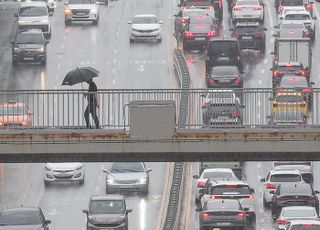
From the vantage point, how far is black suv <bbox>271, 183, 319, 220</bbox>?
77.1 m

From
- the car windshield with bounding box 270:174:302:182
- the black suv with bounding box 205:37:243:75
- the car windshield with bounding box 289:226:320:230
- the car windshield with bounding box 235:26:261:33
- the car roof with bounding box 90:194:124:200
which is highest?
the car windshield with bounding box 235:26:261:33

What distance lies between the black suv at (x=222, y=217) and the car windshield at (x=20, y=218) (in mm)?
5940

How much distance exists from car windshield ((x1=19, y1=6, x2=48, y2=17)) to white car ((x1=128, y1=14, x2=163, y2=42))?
581 centimetres

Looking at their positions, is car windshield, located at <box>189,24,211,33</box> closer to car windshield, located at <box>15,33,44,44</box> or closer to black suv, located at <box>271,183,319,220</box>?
car windshield, located at <box>15,33,44,44</box>

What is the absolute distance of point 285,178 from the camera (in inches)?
3191

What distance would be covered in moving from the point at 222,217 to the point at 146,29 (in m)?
40.2

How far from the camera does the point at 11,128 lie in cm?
5909

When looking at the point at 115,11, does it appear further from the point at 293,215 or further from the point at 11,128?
the point at 11,128

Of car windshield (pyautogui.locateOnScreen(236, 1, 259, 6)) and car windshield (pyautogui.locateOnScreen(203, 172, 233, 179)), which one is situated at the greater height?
car windshield (pyautogui.locateOnScreen(236, 1, 259, 6))

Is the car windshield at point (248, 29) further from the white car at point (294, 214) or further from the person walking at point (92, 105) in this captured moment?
the person walking at point (92, 105)

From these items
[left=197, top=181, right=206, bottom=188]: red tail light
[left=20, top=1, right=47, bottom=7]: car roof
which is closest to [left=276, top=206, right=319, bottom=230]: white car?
[left=197, top=181, right=206, bottom=188]: red tail light

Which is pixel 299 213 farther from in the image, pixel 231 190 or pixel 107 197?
pixel 107 197

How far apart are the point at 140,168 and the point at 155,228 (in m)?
6.81

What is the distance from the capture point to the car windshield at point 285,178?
8075 cm
